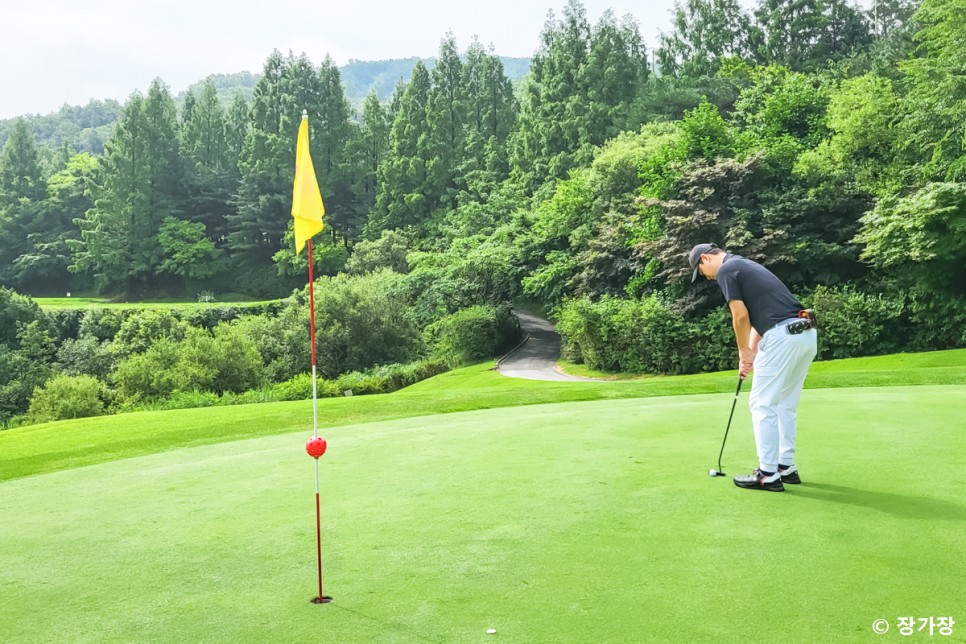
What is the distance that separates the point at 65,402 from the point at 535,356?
22.1 m

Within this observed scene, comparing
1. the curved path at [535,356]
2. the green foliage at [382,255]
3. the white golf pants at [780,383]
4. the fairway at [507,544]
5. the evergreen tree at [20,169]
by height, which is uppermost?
the evergreen tree at [20,169]

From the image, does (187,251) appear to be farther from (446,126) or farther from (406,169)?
(446,126)

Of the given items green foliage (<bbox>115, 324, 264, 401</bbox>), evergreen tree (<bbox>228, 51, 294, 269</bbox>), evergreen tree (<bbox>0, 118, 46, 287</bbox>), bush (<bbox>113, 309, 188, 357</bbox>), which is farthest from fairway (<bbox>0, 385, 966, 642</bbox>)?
evergreen tree (<bbox>0, 118, 46, 287</bbox>)

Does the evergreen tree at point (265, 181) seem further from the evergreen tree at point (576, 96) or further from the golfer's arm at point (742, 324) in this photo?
the golfer's arm at point (742, 324)

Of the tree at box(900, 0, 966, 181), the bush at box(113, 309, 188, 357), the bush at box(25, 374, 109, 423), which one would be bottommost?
the bush at box(25, 374, 109, 423)

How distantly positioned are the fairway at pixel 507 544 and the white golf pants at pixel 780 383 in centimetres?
44

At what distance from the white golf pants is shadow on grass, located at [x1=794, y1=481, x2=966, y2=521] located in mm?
365

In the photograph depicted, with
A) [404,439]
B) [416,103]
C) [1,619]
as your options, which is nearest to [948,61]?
[404,439]

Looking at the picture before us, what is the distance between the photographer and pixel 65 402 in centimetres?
3206

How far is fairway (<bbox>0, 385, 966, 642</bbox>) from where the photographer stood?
3729 mm

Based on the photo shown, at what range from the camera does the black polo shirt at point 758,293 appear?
636 centimetres

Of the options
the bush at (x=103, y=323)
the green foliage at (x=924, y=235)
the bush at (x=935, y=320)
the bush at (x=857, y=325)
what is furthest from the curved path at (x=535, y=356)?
the bush at (x=103, y=323)

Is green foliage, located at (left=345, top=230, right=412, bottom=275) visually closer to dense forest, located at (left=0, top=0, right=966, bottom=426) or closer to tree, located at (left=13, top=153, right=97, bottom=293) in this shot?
dense forest, located at (left=0, top=0, right=966, bottom=426)

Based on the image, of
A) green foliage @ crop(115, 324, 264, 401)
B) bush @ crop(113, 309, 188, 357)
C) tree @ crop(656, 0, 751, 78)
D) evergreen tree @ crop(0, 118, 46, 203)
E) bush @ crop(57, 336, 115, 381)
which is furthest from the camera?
evergreen tree @ crop(0, 118, 46, 203)
